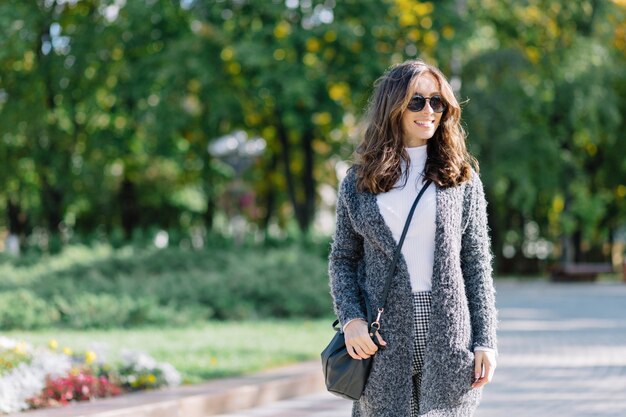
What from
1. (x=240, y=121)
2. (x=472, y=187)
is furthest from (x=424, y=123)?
(x=240, y=121)

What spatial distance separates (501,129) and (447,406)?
1087 inches

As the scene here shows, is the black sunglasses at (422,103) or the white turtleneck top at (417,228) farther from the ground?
the black sunglasses at (422,103)

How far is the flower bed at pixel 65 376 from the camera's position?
7.98 metres

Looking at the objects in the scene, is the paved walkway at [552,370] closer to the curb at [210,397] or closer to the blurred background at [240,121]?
the curb at [210,397]

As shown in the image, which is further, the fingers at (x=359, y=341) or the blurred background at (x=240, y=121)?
the blurred background at (x=240, y=121)

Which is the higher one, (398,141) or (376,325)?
(398,141)

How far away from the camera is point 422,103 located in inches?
140

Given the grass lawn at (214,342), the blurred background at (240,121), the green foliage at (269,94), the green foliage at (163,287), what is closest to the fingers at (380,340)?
the grass lawn at (214,342)

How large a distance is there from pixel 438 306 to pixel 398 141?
606 mm

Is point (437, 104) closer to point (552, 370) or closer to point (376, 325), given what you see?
point (376, 325)

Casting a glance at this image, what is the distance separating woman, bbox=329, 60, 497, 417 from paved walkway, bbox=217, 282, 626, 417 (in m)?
5.12

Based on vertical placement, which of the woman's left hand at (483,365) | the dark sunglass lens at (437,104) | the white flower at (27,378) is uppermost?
the dark sunglass lens at (437,104)

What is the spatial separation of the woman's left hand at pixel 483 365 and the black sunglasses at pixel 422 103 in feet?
2.80

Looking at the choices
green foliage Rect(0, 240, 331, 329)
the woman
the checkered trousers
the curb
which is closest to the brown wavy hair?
the woman
